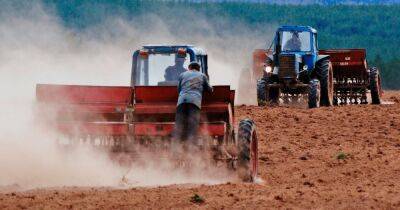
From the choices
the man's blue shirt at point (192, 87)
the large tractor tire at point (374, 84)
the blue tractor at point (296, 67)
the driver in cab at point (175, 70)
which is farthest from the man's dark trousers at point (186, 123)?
the large tractor tire at point (374, 84)

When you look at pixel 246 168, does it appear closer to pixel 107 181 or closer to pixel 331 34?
pixel 107 181

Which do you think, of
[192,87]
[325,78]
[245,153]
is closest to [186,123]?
[192,87]

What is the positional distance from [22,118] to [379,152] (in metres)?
6.42

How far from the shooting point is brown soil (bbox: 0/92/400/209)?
11133 mm

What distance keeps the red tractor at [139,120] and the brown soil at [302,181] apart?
0.68 meters

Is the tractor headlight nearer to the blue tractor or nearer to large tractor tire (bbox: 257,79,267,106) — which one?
the blue tractor

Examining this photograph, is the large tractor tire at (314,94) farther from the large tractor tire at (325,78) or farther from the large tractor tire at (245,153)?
the large tractor tire at (245,153)

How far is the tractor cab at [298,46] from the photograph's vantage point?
2869cm

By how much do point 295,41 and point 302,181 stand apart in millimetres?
15681

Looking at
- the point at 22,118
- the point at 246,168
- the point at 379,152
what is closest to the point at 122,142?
the point at 246,168

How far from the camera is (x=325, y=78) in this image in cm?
2852

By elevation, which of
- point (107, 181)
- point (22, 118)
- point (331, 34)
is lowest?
point (107, 181)

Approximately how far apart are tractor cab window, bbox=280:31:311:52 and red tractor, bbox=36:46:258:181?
590 inches

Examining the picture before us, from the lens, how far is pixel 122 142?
1371 cm
